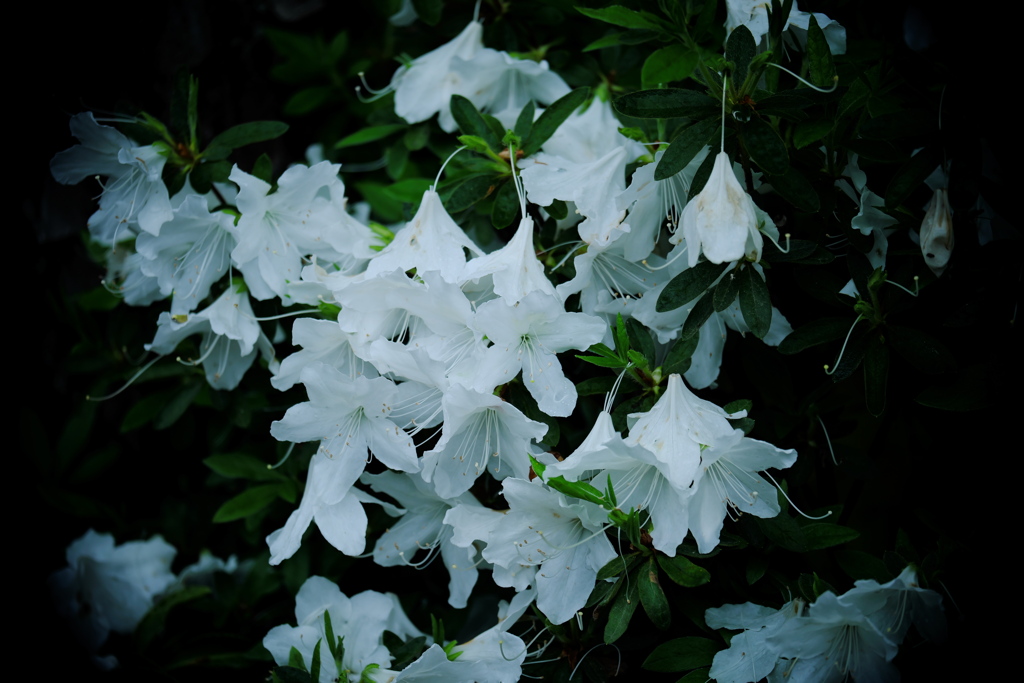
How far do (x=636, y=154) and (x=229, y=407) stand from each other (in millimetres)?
1058

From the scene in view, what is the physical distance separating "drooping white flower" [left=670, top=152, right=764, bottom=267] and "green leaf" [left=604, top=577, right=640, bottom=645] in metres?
0.53

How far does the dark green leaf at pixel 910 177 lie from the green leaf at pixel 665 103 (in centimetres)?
32

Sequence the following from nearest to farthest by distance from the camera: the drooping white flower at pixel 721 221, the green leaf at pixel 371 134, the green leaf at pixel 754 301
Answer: the drooping white flower at pixel 721 221 → the green leaf at pixel 754 301 → the green leaf at pixel 371 134

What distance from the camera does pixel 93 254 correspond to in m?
2.12

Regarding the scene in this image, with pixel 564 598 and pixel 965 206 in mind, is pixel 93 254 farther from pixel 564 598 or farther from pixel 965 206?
pixel 965 206

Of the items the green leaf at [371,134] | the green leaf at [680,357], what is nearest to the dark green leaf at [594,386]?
the green leaf at [680,357]

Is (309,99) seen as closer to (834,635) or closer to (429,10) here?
(429,10)

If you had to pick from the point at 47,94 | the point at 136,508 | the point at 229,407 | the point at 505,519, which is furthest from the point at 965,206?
the point at 136,508

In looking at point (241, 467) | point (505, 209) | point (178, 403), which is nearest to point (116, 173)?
point (178, 403)

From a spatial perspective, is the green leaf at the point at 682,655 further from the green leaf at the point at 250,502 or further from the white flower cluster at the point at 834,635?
the green leaf at the point at 250,502

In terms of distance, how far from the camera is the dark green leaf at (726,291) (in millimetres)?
1179

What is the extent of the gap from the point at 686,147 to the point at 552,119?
32 centimetres

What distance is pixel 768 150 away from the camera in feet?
3.74

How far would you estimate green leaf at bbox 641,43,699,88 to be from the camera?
4.02 ft
